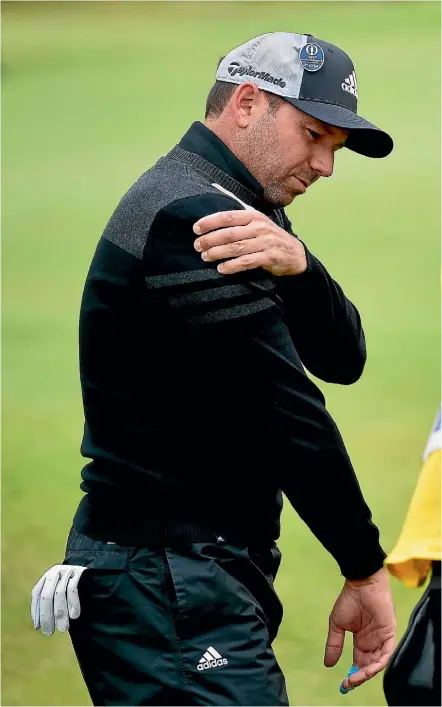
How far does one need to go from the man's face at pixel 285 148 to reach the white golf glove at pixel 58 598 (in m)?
0.73

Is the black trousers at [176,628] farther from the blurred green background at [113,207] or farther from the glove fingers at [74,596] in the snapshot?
the blurred green background at [113,207]

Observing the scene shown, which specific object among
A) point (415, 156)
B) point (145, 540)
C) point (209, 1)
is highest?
point (209, 1)

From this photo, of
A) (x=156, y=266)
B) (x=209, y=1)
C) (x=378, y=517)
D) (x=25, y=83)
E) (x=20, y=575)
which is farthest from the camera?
(x=209, y=1)

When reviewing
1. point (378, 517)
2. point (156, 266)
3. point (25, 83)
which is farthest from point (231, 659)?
point (25, 83)

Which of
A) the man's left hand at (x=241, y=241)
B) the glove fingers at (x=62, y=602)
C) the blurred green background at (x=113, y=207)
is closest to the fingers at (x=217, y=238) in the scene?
the man's left hand at (x=241, y=241)

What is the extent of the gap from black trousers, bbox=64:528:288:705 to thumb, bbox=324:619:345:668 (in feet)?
0.73

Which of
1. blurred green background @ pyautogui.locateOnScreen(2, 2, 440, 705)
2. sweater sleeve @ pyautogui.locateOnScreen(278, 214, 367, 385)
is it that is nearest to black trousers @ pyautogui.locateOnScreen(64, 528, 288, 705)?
sweater sleeve @ pyautogui.locateOnScreen(278, 214, 367, 385)

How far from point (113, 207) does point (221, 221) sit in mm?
4783

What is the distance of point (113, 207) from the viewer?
272 inches

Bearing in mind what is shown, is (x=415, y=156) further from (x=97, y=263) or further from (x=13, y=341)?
(x=97, y=263)

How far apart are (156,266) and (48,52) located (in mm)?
6261

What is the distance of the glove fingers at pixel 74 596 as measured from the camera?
2.29 m

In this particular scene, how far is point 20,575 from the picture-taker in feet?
14.2

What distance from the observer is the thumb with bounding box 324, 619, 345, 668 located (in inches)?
97.8
